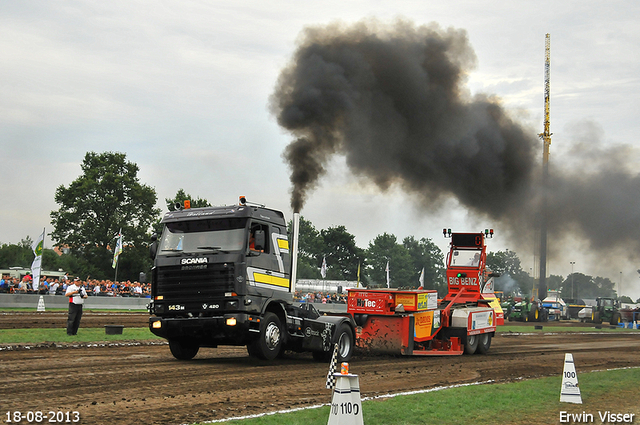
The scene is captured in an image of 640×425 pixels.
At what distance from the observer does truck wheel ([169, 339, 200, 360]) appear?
14.5m

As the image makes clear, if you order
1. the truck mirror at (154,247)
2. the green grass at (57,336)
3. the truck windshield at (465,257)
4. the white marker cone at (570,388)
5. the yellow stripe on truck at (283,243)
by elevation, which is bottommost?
the green grass at (57,336)

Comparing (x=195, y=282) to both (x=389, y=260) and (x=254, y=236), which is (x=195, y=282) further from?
(x=389, y=260)

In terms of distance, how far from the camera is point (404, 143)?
25.8 m

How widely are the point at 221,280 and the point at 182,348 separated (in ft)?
8.44

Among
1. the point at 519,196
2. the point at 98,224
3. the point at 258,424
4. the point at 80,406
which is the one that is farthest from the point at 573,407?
the point at 98,224

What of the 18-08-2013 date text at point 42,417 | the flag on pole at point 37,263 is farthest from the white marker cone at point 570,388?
the flag on pole at point 37,263

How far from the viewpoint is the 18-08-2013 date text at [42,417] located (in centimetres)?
730

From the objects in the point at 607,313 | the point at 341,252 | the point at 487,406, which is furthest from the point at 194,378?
the point at 341,252

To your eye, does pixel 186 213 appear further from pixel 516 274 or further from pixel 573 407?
pixel 516 274

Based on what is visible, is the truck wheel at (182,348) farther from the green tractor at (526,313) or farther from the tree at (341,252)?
the tree at (341,252)

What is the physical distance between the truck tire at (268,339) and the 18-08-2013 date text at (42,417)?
583cm

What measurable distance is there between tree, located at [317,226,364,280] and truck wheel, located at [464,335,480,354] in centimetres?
9478

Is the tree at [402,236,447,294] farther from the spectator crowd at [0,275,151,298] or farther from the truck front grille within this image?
the truck front grille

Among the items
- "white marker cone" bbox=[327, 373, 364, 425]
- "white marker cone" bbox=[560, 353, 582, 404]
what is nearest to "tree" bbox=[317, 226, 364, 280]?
"white marker cone" bbox=[560, 353, 582, 404]
